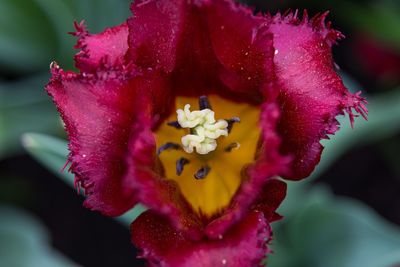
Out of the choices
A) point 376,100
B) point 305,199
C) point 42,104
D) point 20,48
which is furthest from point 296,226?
point 20,48

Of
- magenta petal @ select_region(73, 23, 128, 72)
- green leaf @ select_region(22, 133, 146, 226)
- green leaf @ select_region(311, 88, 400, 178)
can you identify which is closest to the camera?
magenta petal @ select_region(73, 23, 128, 72)

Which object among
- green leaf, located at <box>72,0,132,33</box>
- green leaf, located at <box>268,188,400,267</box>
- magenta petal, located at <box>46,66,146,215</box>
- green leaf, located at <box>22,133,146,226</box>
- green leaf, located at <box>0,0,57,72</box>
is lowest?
green leaf, located at <box>268,188,400,267</box>

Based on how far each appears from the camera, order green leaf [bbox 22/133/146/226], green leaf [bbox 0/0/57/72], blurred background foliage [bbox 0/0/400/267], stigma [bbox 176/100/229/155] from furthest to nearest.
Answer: green leaf [bbox 0/0/57/72], blurred background foliage [bbox 0/0/400/267], green leaf [bbox 22/133/146/226], stigma [bbox 176/100/229/155]

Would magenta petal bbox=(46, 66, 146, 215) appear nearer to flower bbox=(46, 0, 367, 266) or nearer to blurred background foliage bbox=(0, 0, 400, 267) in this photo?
flower bbox=(46, 0, 367, 266)

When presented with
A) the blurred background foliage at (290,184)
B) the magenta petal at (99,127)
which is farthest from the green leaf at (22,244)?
the magenta petal at (99,127)

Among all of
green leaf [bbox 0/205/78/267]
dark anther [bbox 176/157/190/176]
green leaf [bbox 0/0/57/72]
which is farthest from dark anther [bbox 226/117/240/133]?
green leaf [bbox 0/0/57/72]

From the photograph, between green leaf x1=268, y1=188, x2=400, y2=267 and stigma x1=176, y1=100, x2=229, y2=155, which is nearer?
stigma x1=176, y1=100, x2=229, y2=155

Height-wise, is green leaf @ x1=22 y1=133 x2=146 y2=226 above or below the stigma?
below
